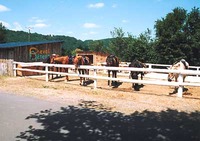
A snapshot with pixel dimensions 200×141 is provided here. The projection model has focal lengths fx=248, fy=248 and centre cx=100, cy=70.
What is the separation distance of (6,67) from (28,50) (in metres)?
3.73

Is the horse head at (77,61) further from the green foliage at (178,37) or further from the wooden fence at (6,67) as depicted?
the green foliage at (178,37)

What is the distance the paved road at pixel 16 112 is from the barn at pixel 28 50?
12.0m

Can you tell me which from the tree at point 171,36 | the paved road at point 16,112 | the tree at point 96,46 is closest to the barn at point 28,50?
the paved road at point 16,112

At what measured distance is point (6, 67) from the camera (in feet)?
63.4

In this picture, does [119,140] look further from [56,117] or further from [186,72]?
[186,72]

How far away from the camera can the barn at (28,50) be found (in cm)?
2136

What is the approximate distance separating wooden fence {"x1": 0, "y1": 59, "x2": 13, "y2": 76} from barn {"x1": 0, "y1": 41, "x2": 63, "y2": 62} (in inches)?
68.6

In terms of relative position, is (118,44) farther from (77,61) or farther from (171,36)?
(77,61)

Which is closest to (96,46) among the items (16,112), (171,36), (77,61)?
(171,36)

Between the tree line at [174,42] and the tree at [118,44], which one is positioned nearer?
the tree line at [174,42]

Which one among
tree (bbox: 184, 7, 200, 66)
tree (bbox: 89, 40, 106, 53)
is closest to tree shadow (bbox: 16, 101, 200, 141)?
tree (bbox: 184, 7, 200, 66)

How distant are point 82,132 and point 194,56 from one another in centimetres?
3083

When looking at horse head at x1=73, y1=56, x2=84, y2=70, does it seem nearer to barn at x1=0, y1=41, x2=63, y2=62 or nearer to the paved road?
the paved road

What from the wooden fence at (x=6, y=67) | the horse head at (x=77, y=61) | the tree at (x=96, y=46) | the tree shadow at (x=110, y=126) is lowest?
the tree shadow at (x=110, y=126)
